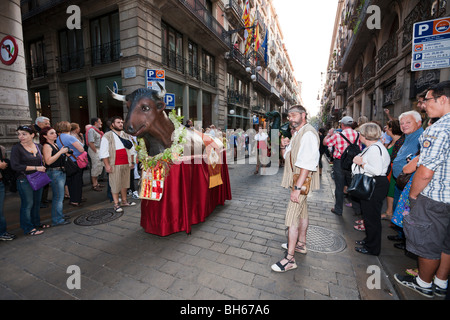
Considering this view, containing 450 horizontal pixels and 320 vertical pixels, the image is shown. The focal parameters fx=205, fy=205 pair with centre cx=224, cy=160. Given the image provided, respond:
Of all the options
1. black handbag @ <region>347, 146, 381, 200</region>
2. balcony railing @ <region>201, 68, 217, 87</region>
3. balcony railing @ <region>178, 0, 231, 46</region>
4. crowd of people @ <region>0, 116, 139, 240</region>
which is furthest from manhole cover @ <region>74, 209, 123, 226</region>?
balcony railing @ <region>201, 68, 217, 87</region>

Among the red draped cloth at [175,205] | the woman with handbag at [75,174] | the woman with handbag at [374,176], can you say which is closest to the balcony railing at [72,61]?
the woman with handbag at [75,174]

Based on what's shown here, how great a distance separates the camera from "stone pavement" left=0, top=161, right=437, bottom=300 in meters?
2.42

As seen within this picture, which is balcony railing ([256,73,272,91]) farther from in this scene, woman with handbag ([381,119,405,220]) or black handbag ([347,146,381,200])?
black handbag ([347,146,381,200])

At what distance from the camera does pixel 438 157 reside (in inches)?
83.5

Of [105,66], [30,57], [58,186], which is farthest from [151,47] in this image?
[30,57]

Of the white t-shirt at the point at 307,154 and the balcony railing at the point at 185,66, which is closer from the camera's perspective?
the white t-shirt at the point at 307,154

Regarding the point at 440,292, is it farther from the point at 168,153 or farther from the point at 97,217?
the point at 97,217

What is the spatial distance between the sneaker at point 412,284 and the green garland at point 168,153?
365 cm

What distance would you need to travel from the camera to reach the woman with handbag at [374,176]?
10.2 ft

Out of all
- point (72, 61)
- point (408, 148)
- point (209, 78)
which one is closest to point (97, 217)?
point (408, 148)

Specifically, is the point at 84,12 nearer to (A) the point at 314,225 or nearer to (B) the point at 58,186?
(B) the point at 58,186

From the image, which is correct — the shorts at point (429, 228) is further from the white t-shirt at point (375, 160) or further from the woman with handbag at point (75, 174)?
the woman with handbag at point (75, 174)

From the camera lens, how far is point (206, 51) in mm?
17297

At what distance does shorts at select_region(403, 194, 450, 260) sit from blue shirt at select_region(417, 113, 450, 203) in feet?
0.33
